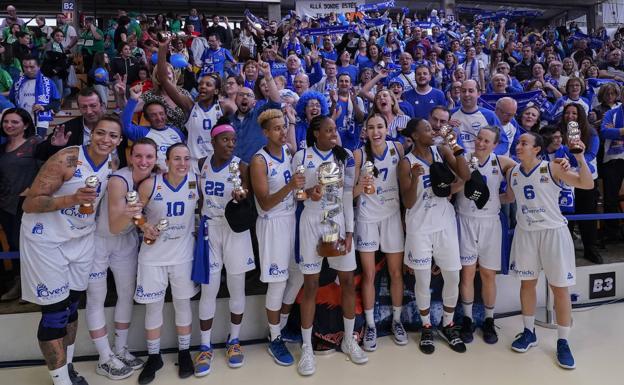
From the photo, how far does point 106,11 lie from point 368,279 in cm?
1941

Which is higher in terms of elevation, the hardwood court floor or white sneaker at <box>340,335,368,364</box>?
white sneaker at <box>340,335,368,364</box>

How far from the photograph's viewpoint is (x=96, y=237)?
10.0 feet

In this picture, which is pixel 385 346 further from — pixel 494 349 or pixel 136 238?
pixel 136 238

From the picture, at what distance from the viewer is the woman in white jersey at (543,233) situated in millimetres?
3256

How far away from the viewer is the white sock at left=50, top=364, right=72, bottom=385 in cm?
280

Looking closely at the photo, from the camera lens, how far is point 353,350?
11.2ft

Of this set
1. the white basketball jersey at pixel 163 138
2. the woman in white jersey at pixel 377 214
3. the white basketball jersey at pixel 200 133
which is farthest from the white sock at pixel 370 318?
the white basketball jersey at pixel 163 138

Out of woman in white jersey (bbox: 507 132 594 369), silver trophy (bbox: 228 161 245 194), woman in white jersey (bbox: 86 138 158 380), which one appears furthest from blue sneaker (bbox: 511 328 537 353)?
woman in white jersey (bbox: 86 138 158 380)

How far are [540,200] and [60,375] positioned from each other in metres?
3.63

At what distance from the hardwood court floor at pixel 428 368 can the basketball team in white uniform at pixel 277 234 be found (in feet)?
0.29

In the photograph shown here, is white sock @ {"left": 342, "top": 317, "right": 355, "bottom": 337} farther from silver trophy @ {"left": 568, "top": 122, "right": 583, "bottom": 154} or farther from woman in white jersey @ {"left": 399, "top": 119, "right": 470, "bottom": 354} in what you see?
silver trophy @ {"left": 568, "top": 122, "right": 583, "bottom": 154}

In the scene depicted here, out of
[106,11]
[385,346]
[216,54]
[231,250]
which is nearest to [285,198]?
[231,250]

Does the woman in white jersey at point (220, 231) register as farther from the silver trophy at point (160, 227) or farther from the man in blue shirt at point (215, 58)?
the man in blue shirt at point (215, 58)

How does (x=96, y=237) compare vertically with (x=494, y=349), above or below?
above
